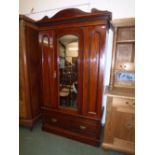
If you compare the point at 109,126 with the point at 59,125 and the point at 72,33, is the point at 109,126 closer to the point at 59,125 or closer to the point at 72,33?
the point at 59,125

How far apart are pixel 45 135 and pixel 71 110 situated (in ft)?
2.26

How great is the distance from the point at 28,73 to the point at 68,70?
0.72 metres

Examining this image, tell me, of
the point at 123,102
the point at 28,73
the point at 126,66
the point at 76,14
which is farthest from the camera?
the point at 28,73

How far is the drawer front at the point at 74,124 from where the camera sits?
6.11ft

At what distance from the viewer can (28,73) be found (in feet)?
6.88

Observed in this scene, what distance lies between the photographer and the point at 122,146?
1.74 m

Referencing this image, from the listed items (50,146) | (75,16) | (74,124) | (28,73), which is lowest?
(50,146)

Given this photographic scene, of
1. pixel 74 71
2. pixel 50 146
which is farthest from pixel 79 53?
pixel 50 146

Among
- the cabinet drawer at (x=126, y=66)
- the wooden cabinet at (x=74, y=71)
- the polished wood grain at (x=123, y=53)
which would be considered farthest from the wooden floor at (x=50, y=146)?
the cabinet drawer at (x=126, y=66)

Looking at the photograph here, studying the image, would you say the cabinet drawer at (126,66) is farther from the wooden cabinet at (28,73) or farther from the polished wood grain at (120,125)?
the wooden cabinet at (28,73)

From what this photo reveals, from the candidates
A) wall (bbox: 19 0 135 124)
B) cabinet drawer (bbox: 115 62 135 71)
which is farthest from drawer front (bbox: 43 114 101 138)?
cabinet drawer (bbox: 115 62 135 71)

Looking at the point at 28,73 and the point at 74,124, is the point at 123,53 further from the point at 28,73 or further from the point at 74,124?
the point at 28,73

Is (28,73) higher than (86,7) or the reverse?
the reverse

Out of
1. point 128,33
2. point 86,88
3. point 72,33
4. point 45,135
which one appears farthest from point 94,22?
point 45,135
